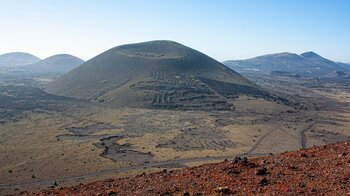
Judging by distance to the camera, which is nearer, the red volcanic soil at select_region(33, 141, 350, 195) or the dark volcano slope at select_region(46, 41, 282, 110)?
the red volcanic soil at select_region(33, 141, 350, 195)

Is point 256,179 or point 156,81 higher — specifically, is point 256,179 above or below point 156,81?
above

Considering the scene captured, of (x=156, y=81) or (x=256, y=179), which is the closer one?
(x=256, y=179)

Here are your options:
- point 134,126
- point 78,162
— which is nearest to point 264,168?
point 78,162

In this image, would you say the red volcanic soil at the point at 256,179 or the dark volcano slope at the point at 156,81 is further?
the dark volcano slope at the point at 156,81
